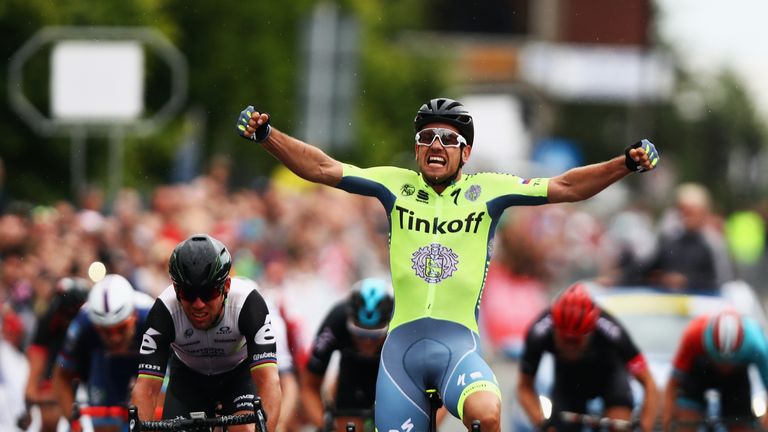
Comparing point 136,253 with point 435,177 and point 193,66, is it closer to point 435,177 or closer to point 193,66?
point 435,177

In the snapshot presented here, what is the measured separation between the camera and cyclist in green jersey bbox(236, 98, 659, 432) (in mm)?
8453

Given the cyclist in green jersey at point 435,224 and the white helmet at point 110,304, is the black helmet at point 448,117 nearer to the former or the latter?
the cyclist in green jersey at point 435,224

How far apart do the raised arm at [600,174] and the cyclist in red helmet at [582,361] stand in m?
2.51

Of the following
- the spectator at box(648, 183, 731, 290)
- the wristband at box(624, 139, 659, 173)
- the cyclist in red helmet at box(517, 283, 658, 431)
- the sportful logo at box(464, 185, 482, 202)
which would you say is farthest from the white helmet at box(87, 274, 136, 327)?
the spectator at box(648, 183, 731, 290)

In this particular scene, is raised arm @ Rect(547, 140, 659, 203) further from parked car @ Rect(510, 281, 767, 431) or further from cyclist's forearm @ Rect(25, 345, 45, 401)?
parked car @ Rect(510, 281, 767, 431)

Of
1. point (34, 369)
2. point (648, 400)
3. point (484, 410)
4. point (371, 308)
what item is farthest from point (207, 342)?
point (648, 400)

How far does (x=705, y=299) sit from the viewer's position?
51.0 feet

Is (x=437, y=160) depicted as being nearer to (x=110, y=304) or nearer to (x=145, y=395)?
(x=145, y=395)

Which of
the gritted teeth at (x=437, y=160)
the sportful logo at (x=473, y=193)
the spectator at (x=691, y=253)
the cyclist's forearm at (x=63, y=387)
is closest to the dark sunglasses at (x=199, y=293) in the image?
the gritted teeth at (x=437, y=160)

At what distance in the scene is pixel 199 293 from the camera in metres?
8.17

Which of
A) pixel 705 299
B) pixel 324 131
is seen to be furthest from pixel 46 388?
pixel 324 131

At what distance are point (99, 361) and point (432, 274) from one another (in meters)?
3.07

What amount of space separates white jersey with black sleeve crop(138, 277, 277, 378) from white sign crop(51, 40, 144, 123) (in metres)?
9.58

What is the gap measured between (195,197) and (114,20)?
33.5 feet
